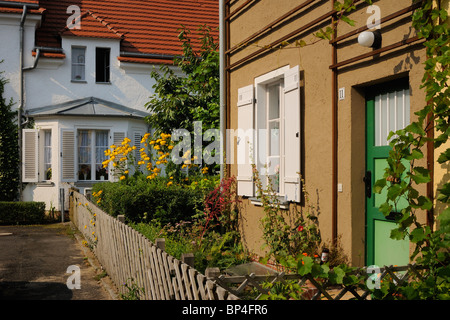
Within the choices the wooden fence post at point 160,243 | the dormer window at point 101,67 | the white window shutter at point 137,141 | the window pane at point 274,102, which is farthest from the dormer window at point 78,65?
the wooden fence post at point 160,243

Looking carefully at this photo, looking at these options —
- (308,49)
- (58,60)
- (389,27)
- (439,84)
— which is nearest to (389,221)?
(439,84)

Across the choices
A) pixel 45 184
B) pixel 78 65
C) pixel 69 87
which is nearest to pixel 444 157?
pixel 45 184

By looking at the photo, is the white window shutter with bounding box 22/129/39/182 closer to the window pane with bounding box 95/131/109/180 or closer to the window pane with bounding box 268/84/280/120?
the window pane with bounding box 95/131/109/180

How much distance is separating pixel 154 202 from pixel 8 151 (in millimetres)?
8219

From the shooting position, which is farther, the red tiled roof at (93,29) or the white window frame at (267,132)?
the red tiled roof at (93,29)

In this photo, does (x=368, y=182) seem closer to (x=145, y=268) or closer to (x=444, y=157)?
(x=444, y=157)

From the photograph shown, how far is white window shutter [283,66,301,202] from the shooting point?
21.7 feet

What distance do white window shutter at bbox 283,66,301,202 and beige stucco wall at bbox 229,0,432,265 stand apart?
85mm

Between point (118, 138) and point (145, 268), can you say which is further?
point (118, 138)

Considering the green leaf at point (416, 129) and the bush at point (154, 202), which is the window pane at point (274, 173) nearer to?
the bush at point (154, 202)

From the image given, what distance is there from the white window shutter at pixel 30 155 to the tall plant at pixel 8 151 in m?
0.28

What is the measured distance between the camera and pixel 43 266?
8.30 m

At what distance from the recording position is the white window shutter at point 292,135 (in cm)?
661

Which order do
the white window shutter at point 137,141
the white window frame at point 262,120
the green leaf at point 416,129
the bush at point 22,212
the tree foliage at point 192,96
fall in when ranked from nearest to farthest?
the green leaf at point 416,129 → the white window frame at point 262,120 → the tree foliage at point 192,96 → the bush at point 22,212 → the white window shutter at point 137,141
